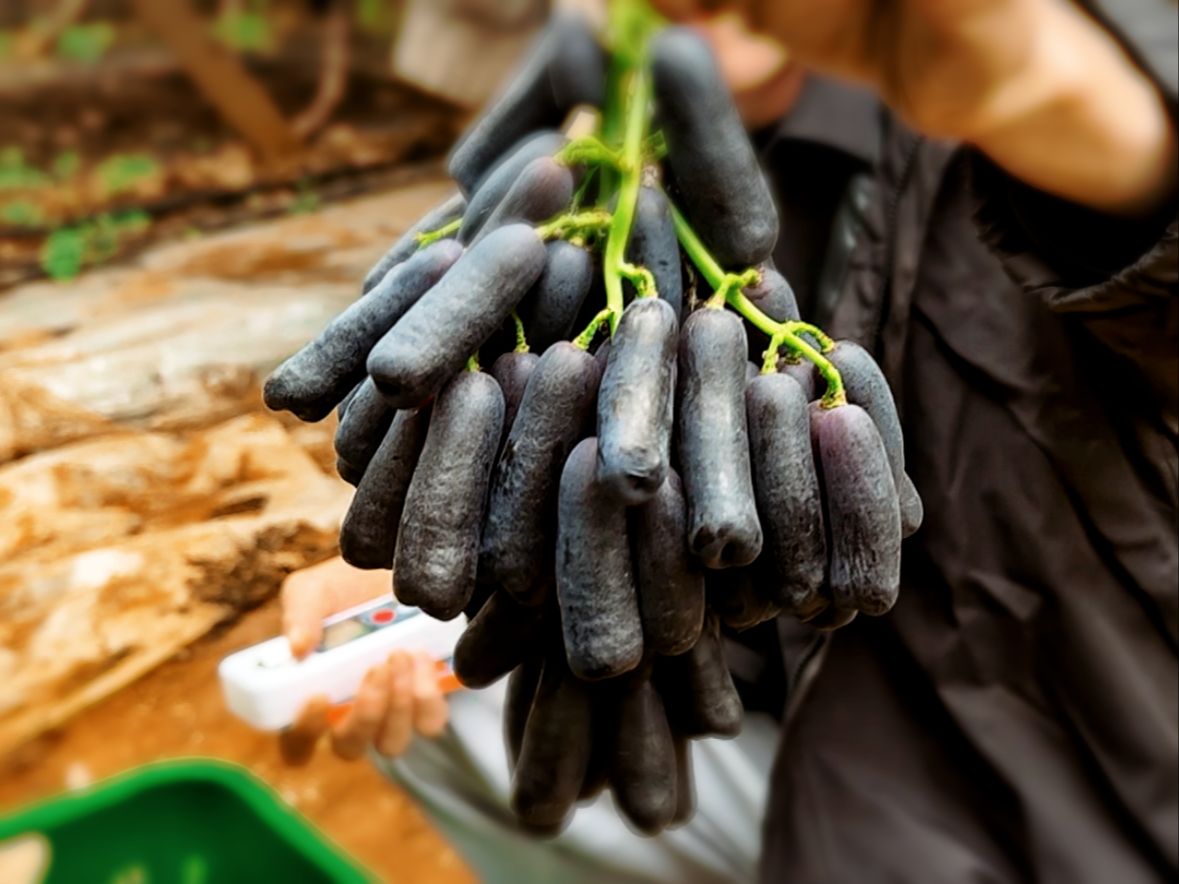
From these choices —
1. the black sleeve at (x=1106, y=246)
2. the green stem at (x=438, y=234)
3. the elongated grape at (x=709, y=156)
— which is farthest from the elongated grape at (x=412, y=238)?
the black sleeve at (x=1106, y=246)

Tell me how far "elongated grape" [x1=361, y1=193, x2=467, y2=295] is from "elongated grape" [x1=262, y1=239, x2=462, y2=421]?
0.05 m

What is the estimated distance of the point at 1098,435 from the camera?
0.71 metres

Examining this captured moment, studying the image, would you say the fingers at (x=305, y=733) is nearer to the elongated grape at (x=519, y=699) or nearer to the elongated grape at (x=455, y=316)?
the elongated grape at (x=519, y=699)

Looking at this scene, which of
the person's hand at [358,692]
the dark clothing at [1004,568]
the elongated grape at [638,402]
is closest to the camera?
the elongated grape at [638,402]

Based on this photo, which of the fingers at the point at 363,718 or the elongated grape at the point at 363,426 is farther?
the fingers at the point at 363,718

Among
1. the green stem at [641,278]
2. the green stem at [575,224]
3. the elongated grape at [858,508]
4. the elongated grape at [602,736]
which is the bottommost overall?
the elongated grape at [602,736]

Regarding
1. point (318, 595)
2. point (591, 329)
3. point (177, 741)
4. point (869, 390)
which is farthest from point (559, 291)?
point (177, 741)

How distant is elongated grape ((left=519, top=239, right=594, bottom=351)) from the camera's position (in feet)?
1.28

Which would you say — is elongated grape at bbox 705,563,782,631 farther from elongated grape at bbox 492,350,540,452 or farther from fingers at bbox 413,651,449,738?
fingers at bbox 413,651,449,738

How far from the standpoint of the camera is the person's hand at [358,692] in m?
0.55

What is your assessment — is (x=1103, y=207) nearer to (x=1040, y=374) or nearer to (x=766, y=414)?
(x=1040, y=374)

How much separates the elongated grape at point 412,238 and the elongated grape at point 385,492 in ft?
0.26

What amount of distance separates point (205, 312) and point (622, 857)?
19.0 inches

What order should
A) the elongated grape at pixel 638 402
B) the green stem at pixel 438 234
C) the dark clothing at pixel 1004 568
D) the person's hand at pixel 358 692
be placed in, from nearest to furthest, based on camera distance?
1. the elongated grape at pixel 638 402
2. the green stem at pixel 438 234
3. the person's hand at pixel 358 692
4. the dark clothing at pixel 1004 568
